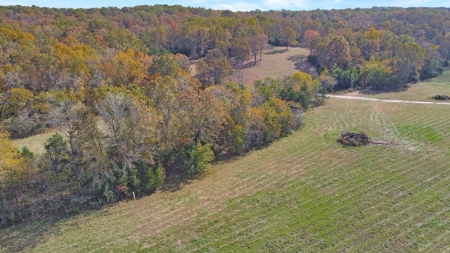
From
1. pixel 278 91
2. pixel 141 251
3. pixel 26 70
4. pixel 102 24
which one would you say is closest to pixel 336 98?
pixel 278 91

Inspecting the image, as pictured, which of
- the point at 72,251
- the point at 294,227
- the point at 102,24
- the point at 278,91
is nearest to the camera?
the point at 72,251

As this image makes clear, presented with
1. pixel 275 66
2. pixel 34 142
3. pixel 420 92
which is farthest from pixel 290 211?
pixel 275 66

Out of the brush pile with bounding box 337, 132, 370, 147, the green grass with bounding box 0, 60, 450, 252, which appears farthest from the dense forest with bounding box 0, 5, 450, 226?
the brush pile with bounding box 337, 132, 370, 147

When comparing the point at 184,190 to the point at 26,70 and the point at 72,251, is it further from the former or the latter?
the point at 26,70

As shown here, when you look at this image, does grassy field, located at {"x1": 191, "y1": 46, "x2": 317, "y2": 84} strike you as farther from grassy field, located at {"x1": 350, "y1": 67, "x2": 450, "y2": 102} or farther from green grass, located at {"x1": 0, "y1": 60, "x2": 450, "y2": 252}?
green grass, located at {"x1": 0, "y1": 60, "x2": 450, "y2": 252}

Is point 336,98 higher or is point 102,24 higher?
point 102,24

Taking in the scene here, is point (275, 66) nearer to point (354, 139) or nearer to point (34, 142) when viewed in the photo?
point (354, 139)
